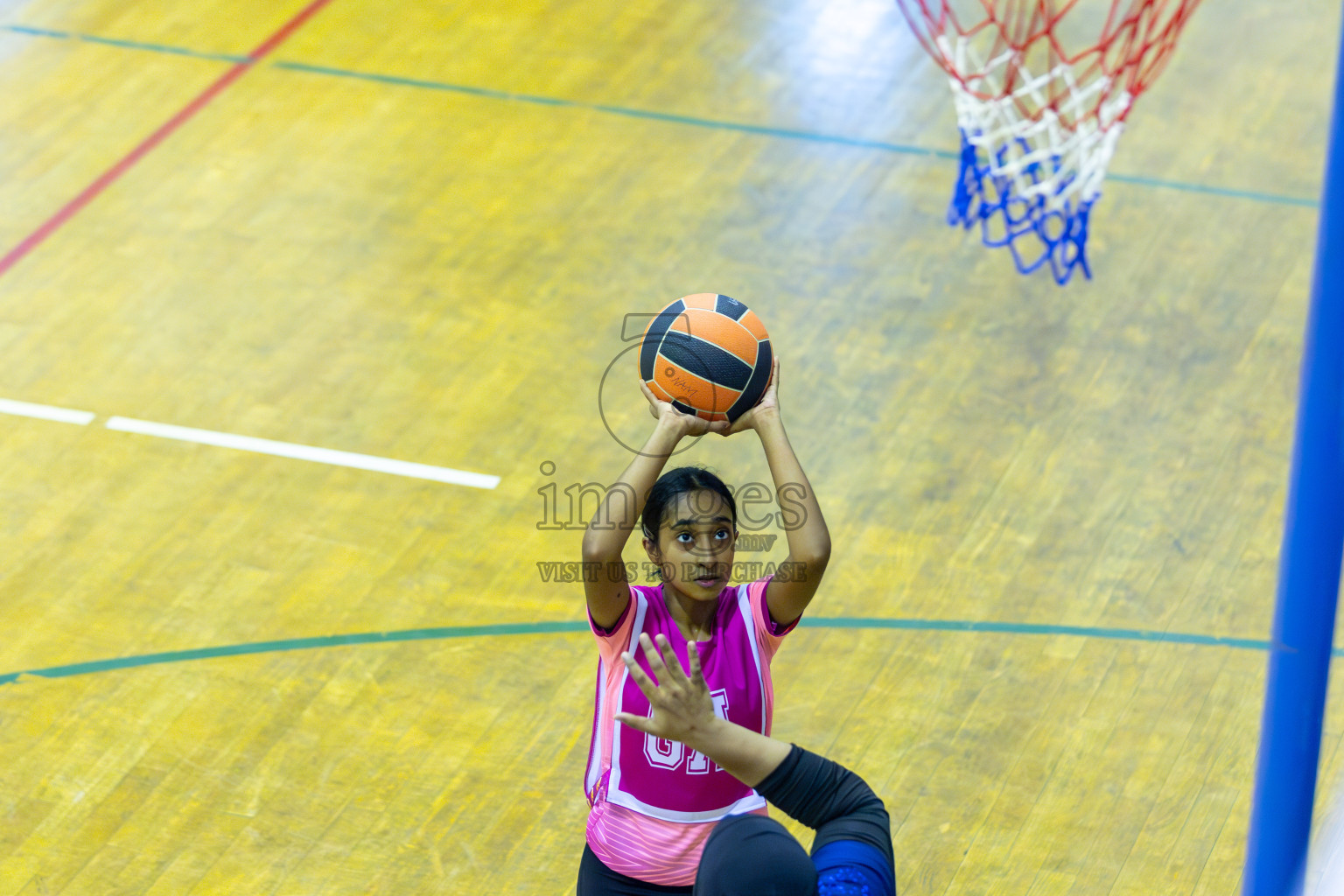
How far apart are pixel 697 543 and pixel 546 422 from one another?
3.03m

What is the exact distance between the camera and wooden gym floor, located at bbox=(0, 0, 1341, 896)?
4.50 m

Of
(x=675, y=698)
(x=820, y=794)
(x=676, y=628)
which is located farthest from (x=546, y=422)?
(x=820, y=794)

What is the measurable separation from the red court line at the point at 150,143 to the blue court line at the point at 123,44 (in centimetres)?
15

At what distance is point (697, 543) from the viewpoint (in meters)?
3.08

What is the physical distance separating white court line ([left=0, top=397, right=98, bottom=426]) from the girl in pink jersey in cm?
368

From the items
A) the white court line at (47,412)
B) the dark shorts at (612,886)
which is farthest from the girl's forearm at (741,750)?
the white court line at (47,412)

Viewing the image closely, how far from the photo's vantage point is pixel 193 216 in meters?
7.32

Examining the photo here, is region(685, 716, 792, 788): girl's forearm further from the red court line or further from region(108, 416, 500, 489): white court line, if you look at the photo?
the red court line

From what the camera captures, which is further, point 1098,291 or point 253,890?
point 1098,291

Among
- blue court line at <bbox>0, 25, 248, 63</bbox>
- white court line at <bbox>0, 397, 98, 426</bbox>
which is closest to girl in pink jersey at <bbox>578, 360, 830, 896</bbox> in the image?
white court line at <bbox>0, 397, 98, 426</bbox>

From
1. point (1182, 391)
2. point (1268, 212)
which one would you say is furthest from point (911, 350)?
point (1268, 212)

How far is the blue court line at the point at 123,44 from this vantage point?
870cm

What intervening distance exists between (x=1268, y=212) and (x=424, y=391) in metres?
4.17

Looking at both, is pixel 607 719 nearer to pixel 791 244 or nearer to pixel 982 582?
pixel 982 582
